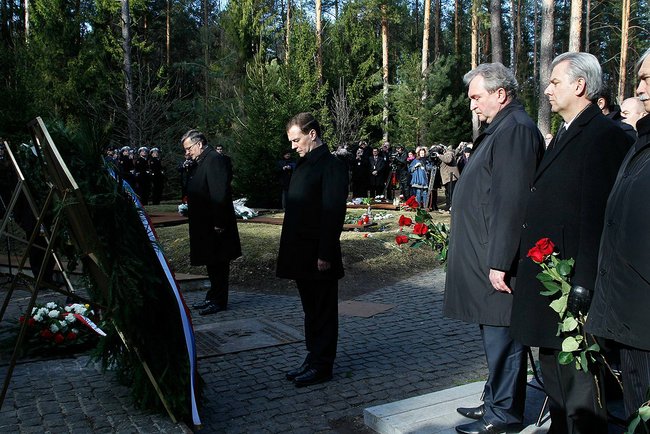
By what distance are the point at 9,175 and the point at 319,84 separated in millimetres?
24422

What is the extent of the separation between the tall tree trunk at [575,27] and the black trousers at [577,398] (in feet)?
50.2

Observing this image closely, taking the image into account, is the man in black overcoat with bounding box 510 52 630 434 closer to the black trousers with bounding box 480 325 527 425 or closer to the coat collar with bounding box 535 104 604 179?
the coat collar with bounding box 535 104 604 179

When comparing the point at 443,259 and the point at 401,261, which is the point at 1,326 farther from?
the point at 401,261

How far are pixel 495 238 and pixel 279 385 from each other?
232cm

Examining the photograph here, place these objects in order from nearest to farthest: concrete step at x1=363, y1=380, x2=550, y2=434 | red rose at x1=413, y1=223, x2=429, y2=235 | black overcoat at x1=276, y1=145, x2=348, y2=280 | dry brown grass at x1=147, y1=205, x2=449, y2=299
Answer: concrete step at x1=363, y1=380, x2=550, y2=434 < red rose at x1=413, y1=223, x2=429, y2=235 < black overcoat at x1=276, y1=145, x2=348, y2=280 < dry brown grass at x1=147, y1=205, x2=449, y2=299

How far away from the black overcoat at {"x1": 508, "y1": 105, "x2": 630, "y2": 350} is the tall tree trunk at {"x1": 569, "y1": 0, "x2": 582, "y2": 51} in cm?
1505

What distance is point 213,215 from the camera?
7.15m

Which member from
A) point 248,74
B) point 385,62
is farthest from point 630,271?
point 385,62

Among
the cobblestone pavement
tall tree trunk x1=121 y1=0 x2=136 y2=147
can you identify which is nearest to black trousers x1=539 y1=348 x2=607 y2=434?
the cobblestone pavement

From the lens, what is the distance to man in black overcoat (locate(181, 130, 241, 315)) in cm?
711

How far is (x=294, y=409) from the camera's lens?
14.7 ft

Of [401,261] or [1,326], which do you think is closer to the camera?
[1,326]

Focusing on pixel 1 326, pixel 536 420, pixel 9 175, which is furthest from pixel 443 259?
pixel 9 175

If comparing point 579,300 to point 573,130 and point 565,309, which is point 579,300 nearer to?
point 565,309
